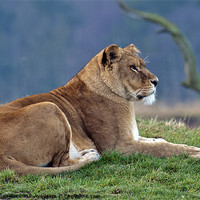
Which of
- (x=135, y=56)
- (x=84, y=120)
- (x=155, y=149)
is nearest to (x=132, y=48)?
(x=135, y=56)

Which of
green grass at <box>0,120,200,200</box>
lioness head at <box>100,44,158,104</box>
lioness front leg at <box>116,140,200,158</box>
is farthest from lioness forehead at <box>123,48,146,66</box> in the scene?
green grass at <box>0,120,200,200</box>

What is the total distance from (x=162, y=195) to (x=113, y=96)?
1.95 m

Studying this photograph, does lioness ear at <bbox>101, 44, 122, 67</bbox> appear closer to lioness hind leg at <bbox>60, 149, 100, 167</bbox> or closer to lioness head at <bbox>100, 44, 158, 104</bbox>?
lioness head at <bbox>100, 44, 158, 104</bbox>

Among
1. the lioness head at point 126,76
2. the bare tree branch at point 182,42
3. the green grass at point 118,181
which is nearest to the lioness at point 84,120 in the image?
the lioness head at point 126,76

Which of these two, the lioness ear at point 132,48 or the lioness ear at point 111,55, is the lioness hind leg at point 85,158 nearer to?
the lioness ear at point 111,55

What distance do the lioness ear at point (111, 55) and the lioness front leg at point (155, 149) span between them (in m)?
1.15

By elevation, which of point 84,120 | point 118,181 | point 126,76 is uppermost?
point 126,76

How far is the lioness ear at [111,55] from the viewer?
5.51 meters

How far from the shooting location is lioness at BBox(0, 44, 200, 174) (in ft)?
15.1

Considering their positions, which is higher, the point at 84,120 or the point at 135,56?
the point at 135,56

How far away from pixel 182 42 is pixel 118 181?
1630 mm

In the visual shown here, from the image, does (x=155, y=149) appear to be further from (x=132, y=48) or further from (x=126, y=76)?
(x=132, y=48)

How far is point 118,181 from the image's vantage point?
439 cm

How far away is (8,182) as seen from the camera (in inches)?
169
